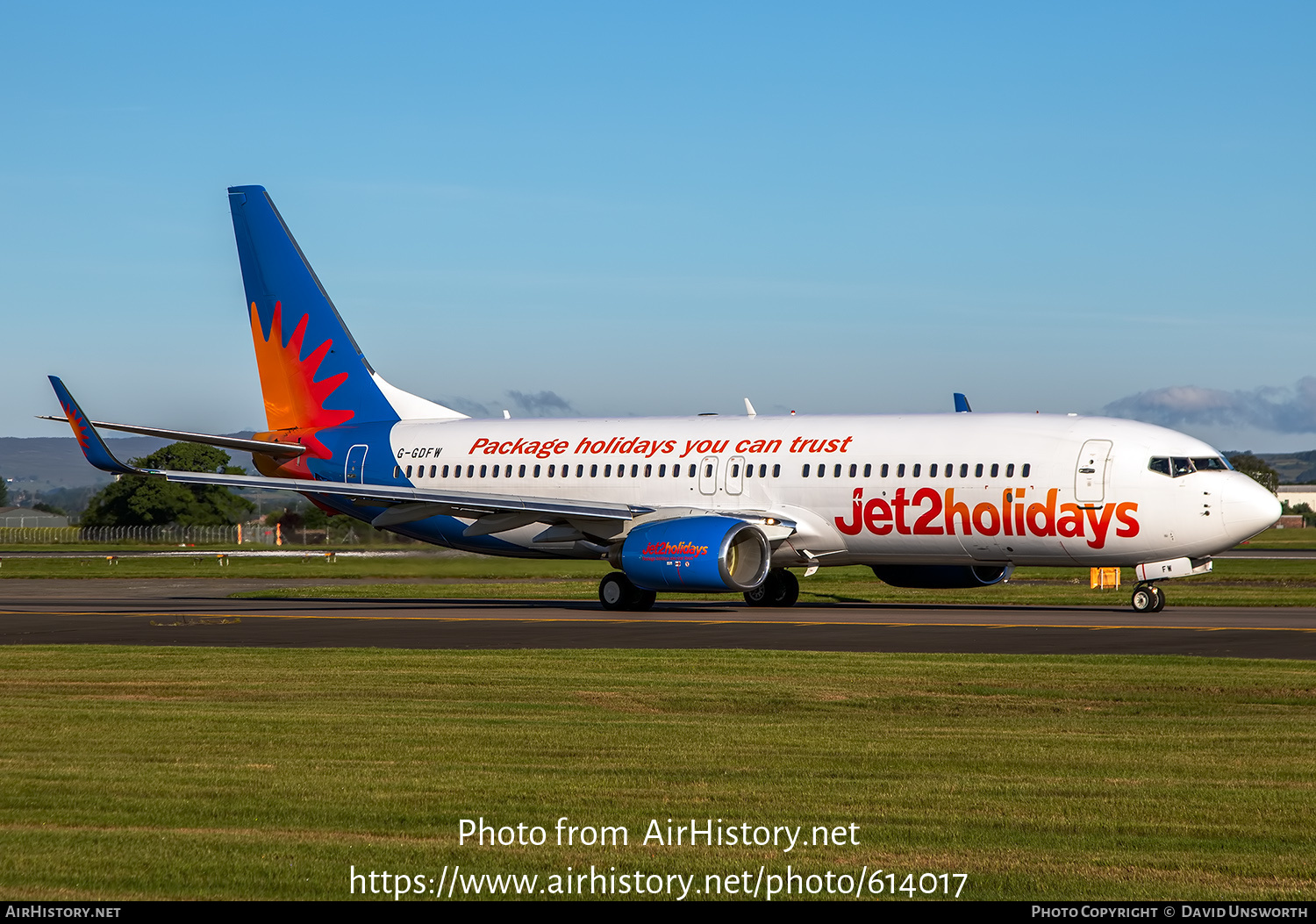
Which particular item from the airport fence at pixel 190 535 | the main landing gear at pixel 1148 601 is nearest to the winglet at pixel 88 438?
the main landing gear at pixel 1148 601

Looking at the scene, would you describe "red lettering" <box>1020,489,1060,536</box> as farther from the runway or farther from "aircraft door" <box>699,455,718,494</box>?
"aircraft door" <box>699,455,718,494</box>

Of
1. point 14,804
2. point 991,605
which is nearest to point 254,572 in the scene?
point 991,605

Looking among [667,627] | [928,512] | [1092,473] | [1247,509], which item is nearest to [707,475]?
[928,512]

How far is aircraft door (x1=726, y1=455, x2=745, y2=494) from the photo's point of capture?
114ft

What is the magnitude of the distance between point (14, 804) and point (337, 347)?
3155 cm

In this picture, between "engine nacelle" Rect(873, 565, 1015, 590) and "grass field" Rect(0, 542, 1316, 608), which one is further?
"grass field" Rect(0, 542, 1316, 608)

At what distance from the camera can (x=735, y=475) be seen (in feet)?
115

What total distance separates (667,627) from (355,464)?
1434 centimetres

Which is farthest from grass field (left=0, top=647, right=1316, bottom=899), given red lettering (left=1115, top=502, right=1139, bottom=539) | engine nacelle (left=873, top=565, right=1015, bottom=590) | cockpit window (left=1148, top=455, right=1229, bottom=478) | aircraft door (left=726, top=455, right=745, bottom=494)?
aircraft door (left=726, top=455, right=745, bottom=494)

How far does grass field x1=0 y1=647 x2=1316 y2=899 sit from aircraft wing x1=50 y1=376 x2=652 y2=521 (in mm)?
14742

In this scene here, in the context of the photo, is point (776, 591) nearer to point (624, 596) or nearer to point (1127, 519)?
point (624, 596)
